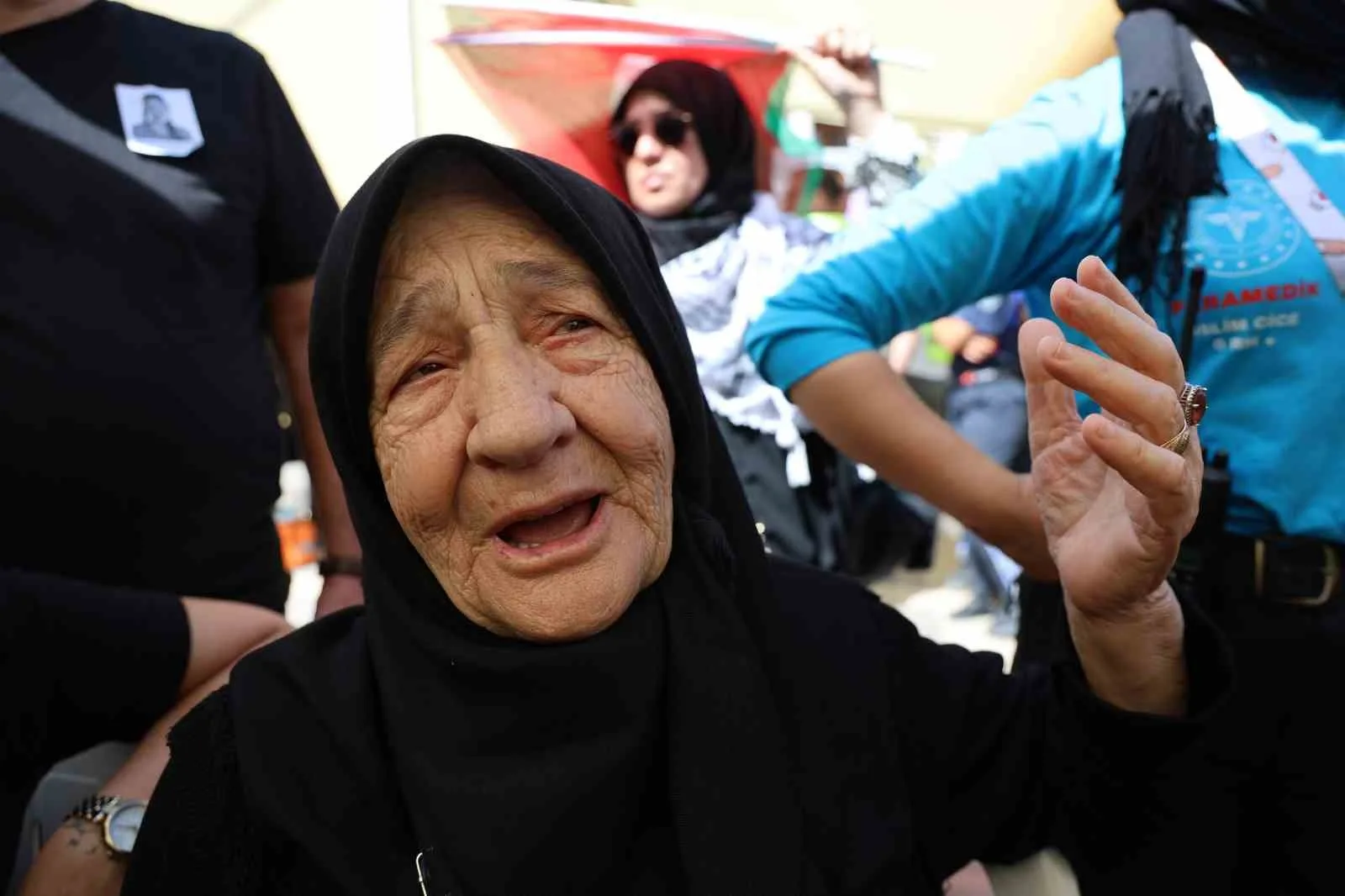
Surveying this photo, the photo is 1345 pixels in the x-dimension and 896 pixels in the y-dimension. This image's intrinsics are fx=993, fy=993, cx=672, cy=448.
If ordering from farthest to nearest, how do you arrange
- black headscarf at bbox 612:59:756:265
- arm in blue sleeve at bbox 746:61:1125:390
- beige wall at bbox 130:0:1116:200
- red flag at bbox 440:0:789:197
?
beige wall at bbox 130:0:1116:200, black headscarf at bbox 612:59:756:265, red flag at bbox 440:0:789:197, arm in blue sleeve at bbox 746:61:1125:390

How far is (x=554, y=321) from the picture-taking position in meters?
1.18

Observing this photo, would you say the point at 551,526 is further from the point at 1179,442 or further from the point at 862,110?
the point at 862,110

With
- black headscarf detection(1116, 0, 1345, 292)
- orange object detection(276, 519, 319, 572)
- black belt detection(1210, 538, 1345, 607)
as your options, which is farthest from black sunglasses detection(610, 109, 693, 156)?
orange object detection(276, 519, 319, 572)

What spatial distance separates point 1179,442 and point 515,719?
30.9 inches

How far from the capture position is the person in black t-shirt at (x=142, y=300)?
159 centimetres

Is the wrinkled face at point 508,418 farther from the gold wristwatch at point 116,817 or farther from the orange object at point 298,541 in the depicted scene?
the orange object at point 298,541

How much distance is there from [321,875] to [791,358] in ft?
3.49

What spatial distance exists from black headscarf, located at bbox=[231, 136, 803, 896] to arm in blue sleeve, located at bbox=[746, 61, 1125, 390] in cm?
54

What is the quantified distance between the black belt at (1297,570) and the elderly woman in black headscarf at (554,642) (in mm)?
367

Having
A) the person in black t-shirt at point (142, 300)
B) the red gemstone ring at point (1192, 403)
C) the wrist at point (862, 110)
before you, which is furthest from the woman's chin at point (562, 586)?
the wrist at point (862, 110)

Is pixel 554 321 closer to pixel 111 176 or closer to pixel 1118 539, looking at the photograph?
pixel 1118 539

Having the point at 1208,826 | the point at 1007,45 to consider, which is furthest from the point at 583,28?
the point at 1007,45

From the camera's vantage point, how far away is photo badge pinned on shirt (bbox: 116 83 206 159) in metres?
1.74

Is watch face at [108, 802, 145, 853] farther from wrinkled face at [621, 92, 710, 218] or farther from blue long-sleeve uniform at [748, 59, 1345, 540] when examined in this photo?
wrinkled face at [621, 92, 710, 218]
